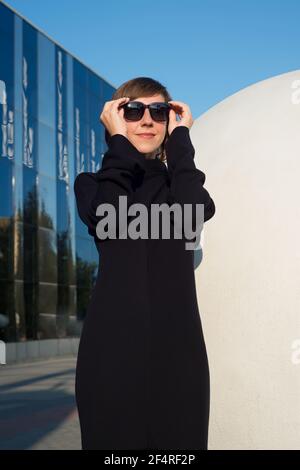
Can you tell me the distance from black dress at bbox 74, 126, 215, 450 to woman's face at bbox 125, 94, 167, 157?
0.44 ft

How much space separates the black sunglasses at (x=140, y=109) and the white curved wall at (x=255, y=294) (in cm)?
68

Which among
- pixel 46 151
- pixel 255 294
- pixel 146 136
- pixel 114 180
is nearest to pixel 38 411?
pixel 255 294

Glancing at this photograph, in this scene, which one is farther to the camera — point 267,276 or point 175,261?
point 267,276

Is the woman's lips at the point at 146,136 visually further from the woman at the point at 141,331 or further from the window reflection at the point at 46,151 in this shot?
the window reflection at the point at 46,151

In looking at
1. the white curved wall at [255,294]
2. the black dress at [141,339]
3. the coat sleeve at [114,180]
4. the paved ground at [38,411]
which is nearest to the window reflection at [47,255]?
the paved ground at [38,411]

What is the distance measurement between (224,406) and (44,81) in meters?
22.5

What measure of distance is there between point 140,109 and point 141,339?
2.65 feet

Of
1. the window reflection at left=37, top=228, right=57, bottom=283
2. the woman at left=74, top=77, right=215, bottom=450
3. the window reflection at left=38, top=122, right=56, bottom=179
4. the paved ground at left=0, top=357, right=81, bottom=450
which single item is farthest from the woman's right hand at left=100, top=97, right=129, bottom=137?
the window reflection at left=38, top=122, right=56, bottom=179

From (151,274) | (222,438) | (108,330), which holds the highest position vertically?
(151,274)

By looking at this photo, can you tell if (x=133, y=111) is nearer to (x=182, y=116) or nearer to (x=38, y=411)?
(x=182, y=116)

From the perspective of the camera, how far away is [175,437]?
2164mm

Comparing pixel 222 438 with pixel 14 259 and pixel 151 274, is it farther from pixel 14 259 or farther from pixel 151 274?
pixel 14 259

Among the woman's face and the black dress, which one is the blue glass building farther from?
the black dress
